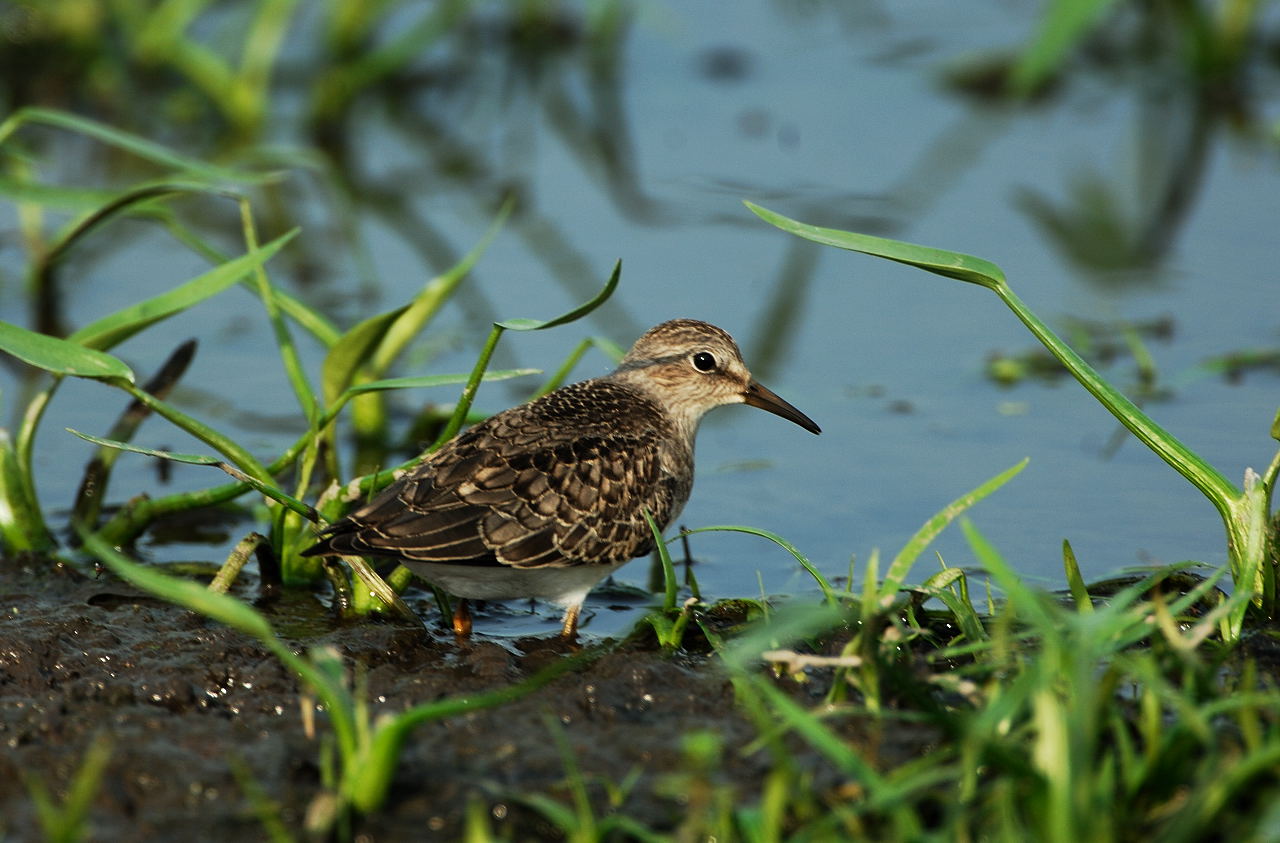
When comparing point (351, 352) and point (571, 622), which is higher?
point (351, 352)

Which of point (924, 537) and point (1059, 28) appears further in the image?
point (1059, 28)

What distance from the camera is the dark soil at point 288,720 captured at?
413 centimetres

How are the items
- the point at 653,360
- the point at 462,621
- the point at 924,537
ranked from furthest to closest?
1. the point at 653,360
2. the point at 462,621
3. the point at 924,537

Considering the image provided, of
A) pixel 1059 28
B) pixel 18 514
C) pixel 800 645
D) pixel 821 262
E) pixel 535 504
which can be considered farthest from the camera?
pixel 1059 28

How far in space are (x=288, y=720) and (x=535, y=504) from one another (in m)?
1.23

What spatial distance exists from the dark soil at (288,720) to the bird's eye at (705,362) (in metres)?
1.45

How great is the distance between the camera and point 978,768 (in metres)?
4.08

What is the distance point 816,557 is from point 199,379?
11.5 feet

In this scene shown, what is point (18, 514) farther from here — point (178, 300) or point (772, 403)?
point (772, 403)

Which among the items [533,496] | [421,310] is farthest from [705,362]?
[533,496]

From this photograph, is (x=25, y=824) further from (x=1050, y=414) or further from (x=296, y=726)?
(x=1050, y=414)

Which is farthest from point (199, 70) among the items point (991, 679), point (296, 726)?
point (991, 679)

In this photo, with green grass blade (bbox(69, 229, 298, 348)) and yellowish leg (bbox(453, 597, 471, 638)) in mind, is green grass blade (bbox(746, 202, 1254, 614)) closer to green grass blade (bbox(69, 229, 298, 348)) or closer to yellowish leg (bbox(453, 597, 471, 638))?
yellowish leg (bbox(453, 597, 471, 638))

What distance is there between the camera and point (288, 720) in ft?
15.5
